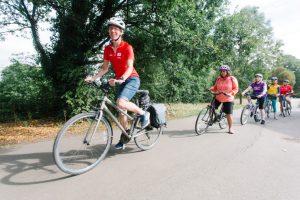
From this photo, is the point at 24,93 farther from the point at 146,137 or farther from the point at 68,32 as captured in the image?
the point at 146,137

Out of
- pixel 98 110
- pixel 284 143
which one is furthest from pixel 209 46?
pixel 98 110

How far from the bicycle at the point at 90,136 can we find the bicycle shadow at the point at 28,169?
0.87ft

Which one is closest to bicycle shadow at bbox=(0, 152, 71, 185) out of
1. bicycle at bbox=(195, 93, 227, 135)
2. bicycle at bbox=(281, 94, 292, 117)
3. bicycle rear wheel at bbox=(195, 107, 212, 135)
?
bicycle rear wheel at bbox=(195, 107, 212, 135)

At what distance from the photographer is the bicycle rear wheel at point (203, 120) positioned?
830cm

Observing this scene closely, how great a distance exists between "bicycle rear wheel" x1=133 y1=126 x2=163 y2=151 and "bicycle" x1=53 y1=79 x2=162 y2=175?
0.12m

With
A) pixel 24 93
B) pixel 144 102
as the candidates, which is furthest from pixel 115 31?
pixel 24 93

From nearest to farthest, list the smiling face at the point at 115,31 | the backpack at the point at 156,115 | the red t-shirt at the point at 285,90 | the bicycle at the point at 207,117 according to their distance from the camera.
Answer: the smiling face at the point at 115,31 → the backpack at the point at 156,115 → the bicycle at the point at 207,117 → the red t-shirt at the point at 285,90

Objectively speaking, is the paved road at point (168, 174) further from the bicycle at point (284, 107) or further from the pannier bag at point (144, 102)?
the bicycle at point (284, 107)

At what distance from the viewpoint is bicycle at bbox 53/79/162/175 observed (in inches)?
174

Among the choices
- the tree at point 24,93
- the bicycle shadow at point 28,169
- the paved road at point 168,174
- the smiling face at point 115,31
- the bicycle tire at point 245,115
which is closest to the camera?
the paved road at point 168,174

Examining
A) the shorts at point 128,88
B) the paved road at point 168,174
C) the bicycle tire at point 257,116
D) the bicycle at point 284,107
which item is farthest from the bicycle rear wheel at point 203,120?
the bicycle at point 284,107

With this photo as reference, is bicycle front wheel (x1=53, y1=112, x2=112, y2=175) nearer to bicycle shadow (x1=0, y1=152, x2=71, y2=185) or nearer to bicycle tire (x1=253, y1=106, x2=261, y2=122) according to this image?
bicycle shadow (x1=0, y1=152, x2=71, y2=185)

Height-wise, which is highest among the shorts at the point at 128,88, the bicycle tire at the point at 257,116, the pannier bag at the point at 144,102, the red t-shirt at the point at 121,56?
the red t-shirt at the point at 121,56

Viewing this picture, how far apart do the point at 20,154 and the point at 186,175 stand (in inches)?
129
